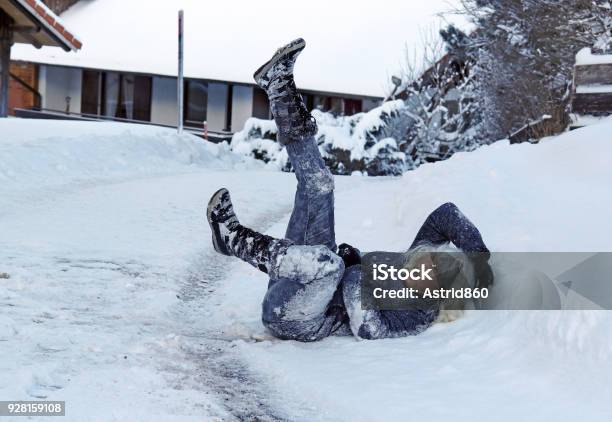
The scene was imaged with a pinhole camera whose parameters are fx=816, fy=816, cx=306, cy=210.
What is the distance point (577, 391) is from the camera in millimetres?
3264

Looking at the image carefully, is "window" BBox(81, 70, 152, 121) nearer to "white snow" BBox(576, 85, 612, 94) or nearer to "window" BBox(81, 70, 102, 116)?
"window" BBox(81, 70, 102, 116)

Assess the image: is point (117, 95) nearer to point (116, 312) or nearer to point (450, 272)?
point (116, 312)

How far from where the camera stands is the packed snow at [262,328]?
3.28 metres

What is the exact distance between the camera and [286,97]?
443 centimetres

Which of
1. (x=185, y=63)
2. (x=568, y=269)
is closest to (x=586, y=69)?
(x=568, y=269)

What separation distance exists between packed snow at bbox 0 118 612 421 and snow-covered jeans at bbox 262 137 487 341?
10 cm

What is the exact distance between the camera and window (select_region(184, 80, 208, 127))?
1153 inches

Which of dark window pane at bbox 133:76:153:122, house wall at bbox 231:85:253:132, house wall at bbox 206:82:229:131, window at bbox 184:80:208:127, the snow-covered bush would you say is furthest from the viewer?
dark window pane at bbox 133:76:153:122

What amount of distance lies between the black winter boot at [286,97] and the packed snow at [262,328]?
1110 mm

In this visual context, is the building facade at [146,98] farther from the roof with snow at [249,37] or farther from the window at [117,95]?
the roof with snow at [249,37]

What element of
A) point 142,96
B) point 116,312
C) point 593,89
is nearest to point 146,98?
point 142,96

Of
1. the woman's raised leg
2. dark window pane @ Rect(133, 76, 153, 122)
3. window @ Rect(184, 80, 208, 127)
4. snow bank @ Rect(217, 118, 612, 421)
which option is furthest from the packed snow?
dark window pane @ Rect(133, 76, 153, 122)

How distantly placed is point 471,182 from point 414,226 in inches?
27.6

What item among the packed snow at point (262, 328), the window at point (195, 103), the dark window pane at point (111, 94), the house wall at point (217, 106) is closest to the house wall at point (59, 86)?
the dark window pane at point (111, 94)
